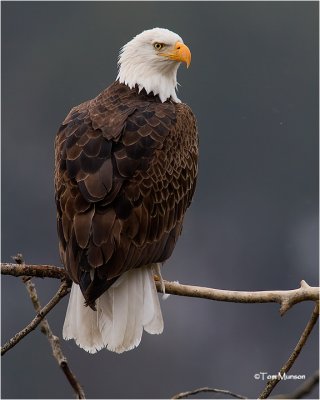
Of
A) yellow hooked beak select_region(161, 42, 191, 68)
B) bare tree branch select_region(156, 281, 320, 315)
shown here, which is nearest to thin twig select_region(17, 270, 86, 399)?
bare tree branch select_region(156, 281, 320, 315)

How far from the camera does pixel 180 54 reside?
5223 mm

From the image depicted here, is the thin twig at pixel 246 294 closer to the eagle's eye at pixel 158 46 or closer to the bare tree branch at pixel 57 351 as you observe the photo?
the bare tree branch at pixel 57 351

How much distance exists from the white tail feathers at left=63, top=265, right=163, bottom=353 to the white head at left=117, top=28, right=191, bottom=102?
→ 1.35m

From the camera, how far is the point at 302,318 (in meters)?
31.5

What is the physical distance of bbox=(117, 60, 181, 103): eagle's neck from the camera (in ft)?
17.2

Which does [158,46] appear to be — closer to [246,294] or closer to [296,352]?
[246,294]

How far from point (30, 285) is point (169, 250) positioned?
965mm

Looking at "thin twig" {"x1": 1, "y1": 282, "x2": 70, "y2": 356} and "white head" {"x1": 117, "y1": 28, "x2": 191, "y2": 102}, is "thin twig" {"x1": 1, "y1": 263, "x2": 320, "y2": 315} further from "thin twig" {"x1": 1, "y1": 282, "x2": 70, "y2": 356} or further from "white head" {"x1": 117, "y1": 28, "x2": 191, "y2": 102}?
"white head" {"x1": 117, "y1": 28, "x2": 191, "y2": 102}

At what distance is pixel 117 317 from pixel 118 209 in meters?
0.57

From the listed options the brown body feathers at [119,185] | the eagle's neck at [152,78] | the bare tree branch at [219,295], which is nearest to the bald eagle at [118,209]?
the brown body feathers at [119,185]

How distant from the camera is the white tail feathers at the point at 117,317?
4.35 meters

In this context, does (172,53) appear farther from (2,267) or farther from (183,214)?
(2,267)

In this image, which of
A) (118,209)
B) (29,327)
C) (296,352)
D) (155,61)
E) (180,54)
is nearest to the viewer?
(296,352)

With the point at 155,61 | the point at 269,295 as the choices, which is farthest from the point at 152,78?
Result: the point at 269,295
